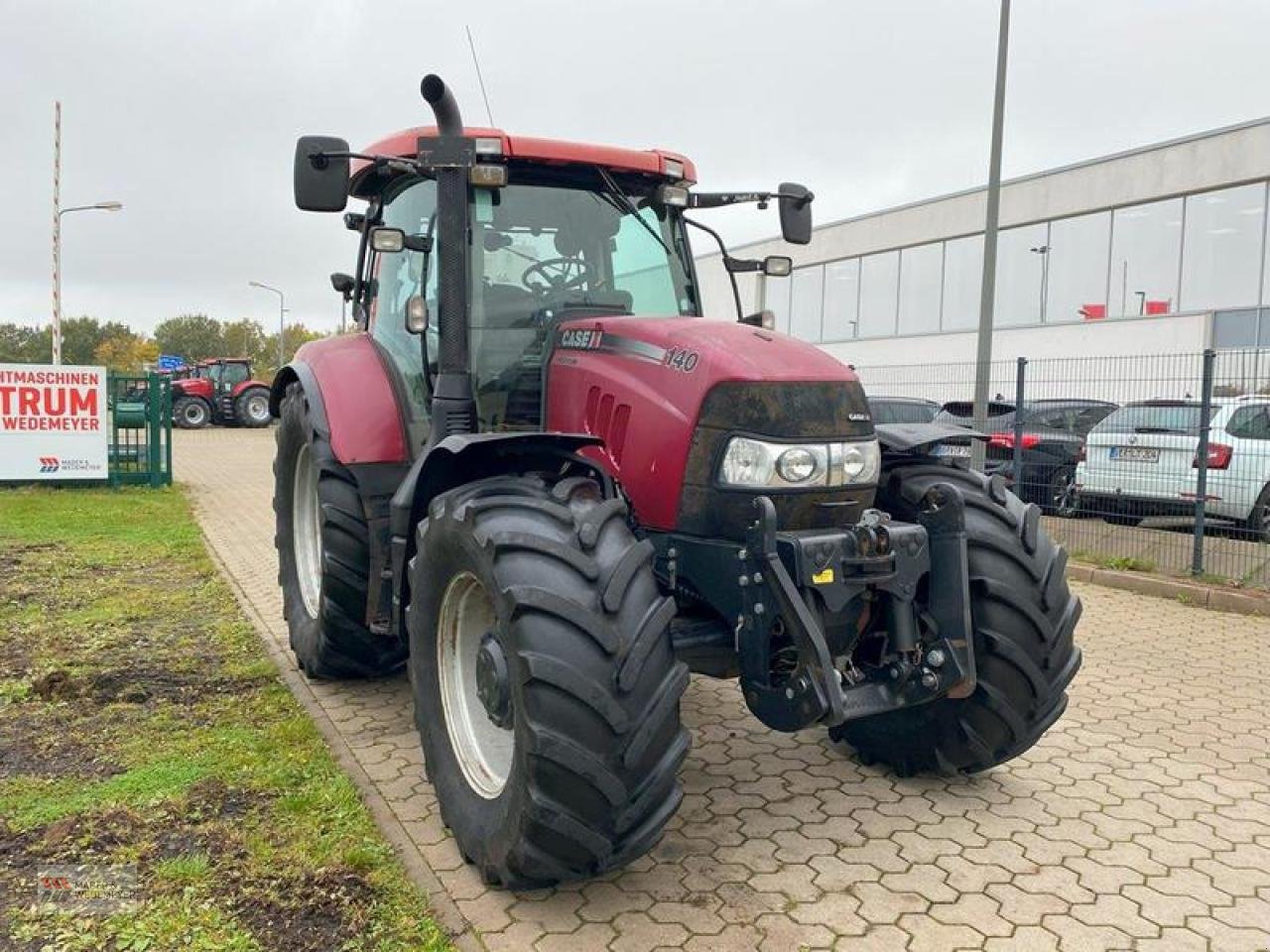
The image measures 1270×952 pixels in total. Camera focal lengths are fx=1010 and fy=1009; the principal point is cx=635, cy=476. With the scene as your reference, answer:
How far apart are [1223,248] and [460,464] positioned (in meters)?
21.6

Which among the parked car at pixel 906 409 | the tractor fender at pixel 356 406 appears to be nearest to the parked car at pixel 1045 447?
the parked car at pixel 906 409

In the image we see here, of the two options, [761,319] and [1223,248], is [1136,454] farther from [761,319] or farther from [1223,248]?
[1223,248]

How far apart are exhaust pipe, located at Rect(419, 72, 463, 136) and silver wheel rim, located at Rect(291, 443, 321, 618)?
226cm

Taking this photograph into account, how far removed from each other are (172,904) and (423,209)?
2.88 metres

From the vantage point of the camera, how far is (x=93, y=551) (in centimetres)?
911

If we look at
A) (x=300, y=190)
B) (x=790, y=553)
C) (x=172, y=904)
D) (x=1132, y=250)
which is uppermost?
(x=1132, y=250)

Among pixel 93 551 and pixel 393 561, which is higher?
pixel 393 561

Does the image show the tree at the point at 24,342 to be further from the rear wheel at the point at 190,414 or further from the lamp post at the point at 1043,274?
the lamp post at the point at 1043,274

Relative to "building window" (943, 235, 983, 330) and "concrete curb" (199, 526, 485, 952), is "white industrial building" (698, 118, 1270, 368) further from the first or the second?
"concrete curb" (199, 526, 485, 952)

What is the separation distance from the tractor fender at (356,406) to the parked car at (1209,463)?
7602mm

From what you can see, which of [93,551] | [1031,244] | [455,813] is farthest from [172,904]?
[1031,244]

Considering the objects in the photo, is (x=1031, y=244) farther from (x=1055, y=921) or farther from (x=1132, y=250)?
(x=1055, y=921)

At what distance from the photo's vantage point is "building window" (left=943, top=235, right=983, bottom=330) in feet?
85.7

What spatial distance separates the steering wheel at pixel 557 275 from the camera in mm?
4195
